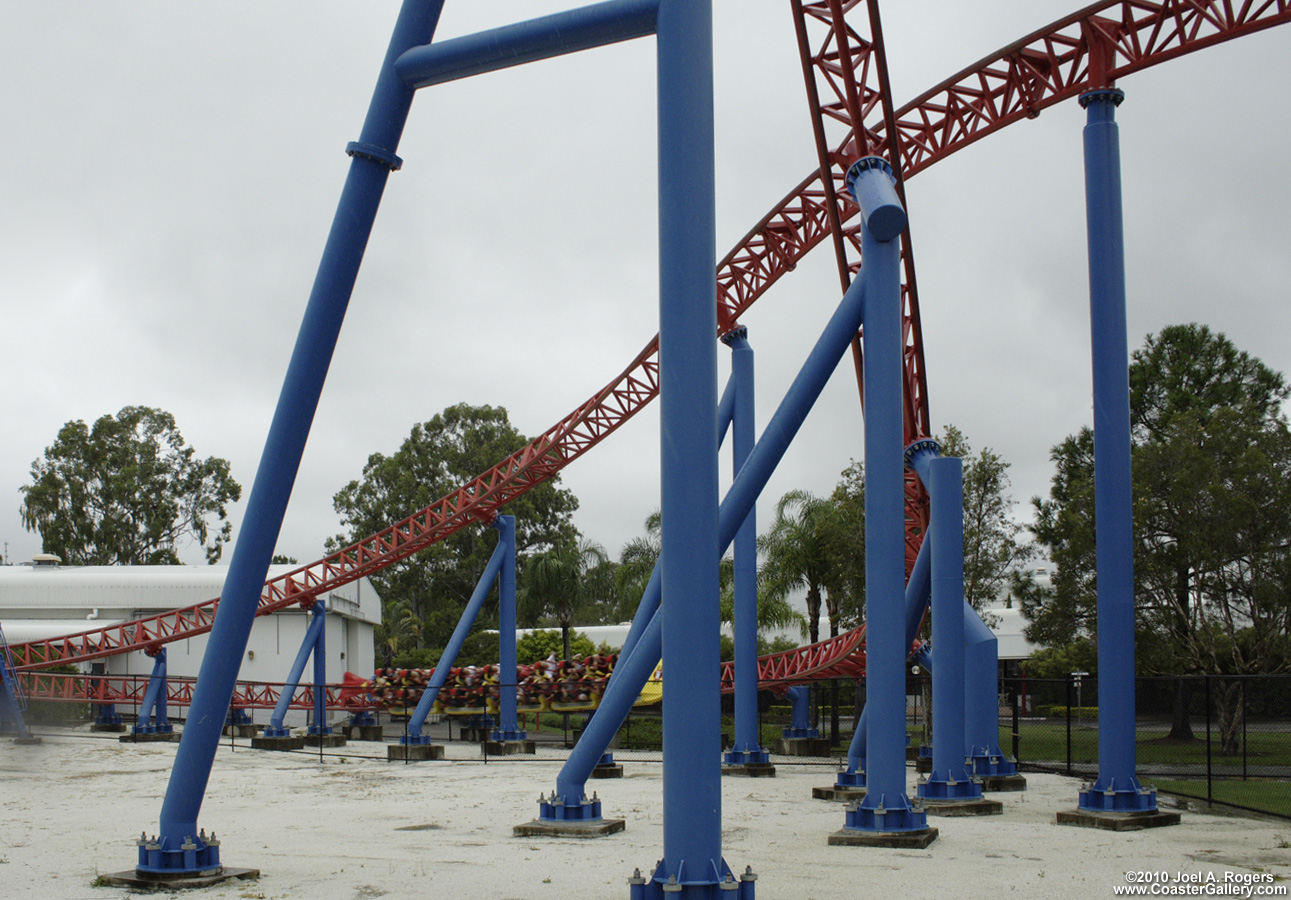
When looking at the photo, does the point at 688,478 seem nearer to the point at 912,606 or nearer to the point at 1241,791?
the point at 912,606

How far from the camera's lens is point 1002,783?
15492mm

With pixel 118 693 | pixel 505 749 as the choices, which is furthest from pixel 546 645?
pixel 505 749

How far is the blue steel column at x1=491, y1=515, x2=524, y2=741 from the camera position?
23922mm

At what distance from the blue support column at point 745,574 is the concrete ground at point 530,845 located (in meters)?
1.01

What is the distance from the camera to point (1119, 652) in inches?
452


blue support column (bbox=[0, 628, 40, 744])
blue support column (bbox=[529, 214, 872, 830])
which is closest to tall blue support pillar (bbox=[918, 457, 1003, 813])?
blue support column (bbox=[529, 214, 872, 830])

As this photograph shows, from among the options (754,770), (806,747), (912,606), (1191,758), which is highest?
(912,606)

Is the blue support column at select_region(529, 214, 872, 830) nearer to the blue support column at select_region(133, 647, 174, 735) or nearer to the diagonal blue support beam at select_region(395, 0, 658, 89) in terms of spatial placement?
the diagonal blue support beam at select_region(395, 0, 658, 89)

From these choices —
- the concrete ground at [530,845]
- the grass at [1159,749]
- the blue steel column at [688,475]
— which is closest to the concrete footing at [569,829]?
the concrete ground at [530,845]

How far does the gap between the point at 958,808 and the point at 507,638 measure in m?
13.9

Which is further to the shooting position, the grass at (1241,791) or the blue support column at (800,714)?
the blue support column at (800,714)

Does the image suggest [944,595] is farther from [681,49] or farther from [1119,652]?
[681,49]

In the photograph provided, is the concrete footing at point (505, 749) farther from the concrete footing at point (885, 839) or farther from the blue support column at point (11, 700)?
the concrete footing at point (885, 839)

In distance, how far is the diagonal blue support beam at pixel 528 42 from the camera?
719cm
